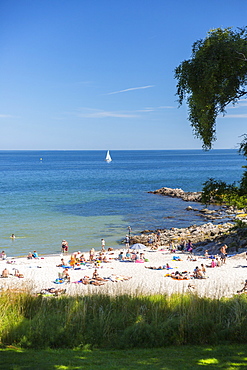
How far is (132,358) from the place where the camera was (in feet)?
28.7

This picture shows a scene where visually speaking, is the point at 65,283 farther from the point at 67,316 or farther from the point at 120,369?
the point at 120,369

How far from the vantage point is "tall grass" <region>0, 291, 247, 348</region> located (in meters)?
9.66

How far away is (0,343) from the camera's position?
9.36 meters

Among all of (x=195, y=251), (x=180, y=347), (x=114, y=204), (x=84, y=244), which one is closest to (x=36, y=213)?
(x=114, y=204)

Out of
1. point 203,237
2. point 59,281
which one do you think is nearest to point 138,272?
point 59,281

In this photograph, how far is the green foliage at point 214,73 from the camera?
34.2 ft

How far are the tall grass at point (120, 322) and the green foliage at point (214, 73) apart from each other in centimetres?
498

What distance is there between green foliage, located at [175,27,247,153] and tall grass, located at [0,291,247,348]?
196 inches

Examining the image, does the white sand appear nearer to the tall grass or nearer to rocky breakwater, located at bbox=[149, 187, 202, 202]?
the tall grass

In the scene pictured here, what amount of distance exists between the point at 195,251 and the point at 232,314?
19.3m

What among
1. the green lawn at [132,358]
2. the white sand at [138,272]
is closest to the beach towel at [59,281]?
the white sand at [138,272]

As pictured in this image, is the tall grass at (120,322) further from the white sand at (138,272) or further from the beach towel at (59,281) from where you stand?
the beach towel at (59,281)

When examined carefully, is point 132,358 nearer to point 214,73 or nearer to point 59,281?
point 214,73

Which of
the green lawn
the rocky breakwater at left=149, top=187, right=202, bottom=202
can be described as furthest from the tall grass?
the rocky breakwater at left=149, top=187, right=202, bottom=202
